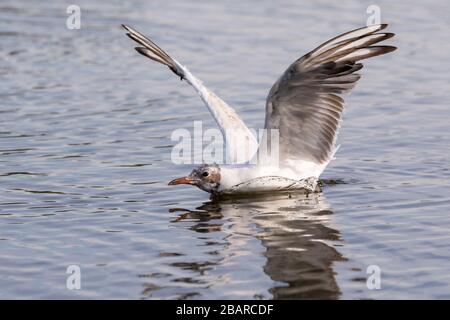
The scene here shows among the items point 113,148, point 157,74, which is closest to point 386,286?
point 113,148

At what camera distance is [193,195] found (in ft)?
34.3

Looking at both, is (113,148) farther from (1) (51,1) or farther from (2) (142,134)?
(1) (51,1)

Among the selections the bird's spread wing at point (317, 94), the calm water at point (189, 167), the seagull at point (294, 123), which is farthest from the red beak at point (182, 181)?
the bird's spread wing at point (317, 94)

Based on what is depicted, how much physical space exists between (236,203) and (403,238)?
6.54ft

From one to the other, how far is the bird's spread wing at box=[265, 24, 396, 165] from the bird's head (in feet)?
2.17

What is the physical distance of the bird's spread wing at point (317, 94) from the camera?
30.1 ft

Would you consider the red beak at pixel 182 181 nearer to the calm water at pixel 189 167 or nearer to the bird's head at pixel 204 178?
the bird's head at pixel 204 178

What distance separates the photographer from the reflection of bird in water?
301 inches

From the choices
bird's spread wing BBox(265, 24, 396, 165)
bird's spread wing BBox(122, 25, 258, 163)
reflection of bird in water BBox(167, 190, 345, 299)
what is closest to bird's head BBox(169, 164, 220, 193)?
reflection of bird in water BBox(167, 190, 345, 299)

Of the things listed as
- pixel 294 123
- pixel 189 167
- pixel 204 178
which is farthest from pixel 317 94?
pixel 189 167

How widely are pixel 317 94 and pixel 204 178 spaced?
4.69ft

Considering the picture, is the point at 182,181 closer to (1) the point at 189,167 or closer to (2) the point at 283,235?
(1) the point at 189,167

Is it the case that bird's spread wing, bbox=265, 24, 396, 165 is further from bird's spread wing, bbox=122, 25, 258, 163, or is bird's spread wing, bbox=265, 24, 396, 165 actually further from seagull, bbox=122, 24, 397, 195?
bird's spread wing, bbox=122, 25, 258, 163

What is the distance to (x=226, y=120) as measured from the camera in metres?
10.6
